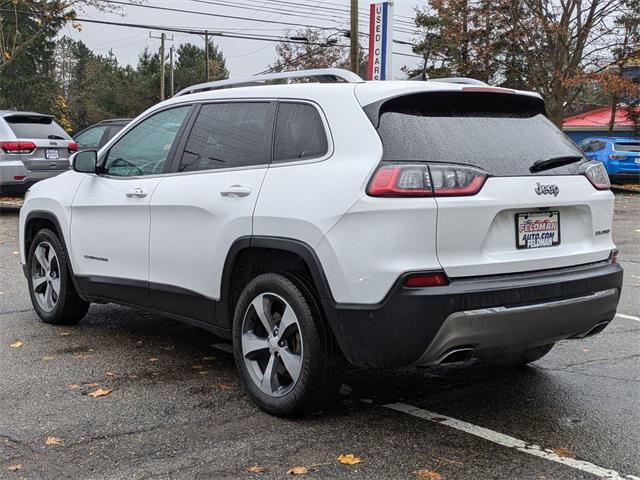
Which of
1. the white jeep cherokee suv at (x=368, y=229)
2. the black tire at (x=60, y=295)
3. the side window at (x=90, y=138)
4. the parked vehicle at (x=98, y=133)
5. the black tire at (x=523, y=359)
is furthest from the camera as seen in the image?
the side window at (x=90, y=138)

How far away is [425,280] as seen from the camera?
3.65 metres

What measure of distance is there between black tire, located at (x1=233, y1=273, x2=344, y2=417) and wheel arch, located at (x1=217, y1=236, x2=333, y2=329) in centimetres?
10

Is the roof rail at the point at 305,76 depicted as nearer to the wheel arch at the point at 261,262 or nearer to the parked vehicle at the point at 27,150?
the wheel arch at the point at 261,262

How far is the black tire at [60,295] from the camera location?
19.9ft

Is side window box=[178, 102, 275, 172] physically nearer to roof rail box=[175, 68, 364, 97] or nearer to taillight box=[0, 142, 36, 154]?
roof rail box=[175, 68, 364, 97]

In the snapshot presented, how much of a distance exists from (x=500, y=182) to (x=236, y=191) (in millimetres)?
1453

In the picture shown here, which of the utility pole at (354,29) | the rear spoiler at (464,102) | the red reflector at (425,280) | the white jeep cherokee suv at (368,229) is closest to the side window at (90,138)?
the utility pole at (354,29)

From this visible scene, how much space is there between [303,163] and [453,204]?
0.87 meters

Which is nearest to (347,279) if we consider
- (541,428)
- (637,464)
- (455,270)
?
(455,270)

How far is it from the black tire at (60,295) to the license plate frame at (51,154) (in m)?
8.16

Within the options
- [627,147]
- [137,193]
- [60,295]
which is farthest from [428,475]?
[627,147]

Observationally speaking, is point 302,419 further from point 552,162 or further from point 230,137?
point 552,162

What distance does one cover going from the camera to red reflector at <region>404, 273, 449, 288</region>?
364 cm

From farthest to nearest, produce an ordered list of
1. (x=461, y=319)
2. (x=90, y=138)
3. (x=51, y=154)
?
(x=90, y=138) < (x=51, y=154) < (x=461, y=319)
